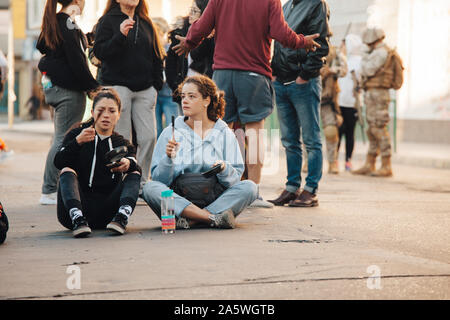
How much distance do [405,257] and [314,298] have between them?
3.95ft

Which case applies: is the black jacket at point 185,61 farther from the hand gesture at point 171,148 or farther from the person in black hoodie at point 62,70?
the hand gesture at point 171,148

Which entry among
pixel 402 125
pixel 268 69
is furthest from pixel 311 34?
pixel 402 125

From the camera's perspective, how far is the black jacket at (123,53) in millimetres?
6953

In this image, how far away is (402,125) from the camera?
18.1m

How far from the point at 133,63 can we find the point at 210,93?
4.80 ft

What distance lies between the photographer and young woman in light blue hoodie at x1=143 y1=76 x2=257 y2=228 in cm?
548

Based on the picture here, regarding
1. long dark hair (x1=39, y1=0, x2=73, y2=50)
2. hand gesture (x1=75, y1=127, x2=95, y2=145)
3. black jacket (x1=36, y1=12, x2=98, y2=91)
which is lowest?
hand gesture (x1=75, y1=127, x2=95, y2=145)

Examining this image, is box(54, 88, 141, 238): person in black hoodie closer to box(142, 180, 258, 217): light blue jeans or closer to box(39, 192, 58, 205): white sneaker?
box(142, 180, 258, 217): light blue jeans

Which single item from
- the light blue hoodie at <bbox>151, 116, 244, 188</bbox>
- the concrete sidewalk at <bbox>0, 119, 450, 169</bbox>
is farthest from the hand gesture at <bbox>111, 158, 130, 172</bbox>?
the concrete sidewalk at <bbox>0, 119, 450, 169</bbox>

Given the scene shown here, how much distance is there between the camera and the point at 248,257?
4465mm

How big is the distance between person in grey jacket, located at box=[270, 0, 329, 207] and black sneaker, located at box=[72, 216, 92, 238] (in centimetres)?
229

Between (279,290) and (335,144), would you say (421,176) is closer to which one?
(335,144)

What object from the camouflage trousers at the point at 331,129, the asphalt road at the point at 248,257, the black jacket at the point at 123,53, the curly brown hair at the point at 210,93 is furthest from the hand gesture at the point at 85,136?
the camouflage trousers at the point at 331,129

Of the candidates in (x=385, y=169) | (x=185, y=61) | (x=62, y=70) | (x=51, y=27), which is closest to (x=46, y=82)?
(x=62, y=70)
